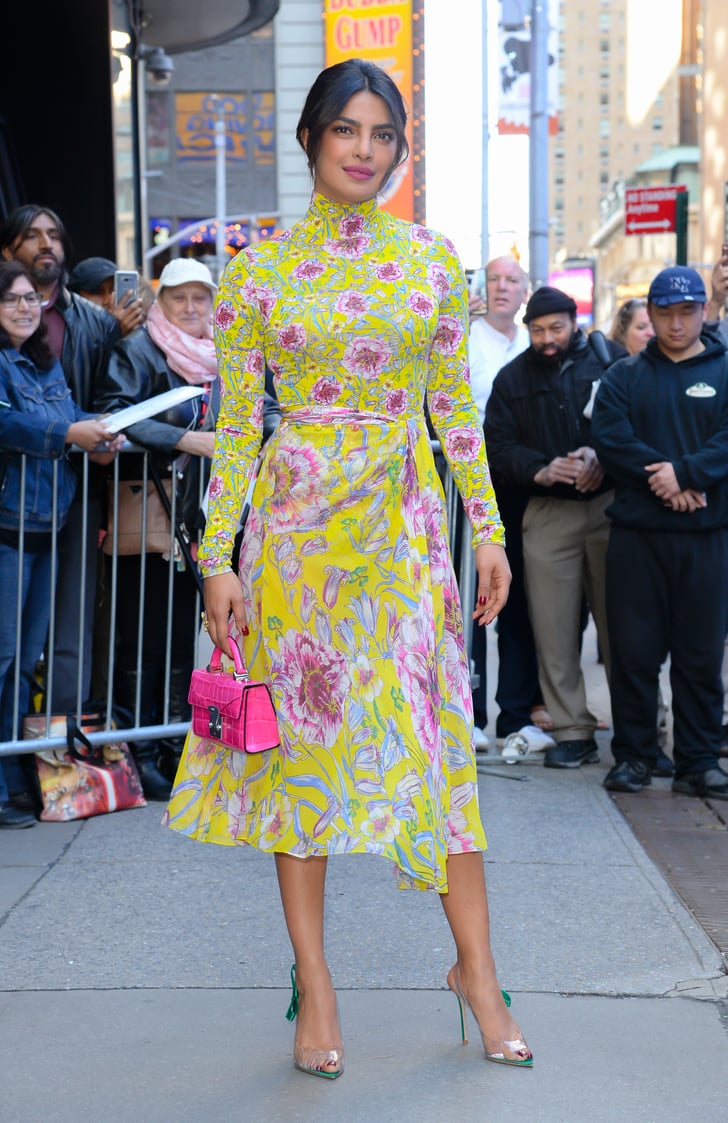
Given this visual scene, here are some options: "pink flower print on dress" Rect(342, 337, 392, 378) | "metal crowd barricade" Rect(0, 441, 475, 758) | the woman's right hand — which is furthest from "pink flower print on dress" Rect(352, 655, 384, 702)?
"metal crowd barricade" Rect(0, 441, 475, 758)

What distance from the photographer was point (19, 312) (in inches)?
222

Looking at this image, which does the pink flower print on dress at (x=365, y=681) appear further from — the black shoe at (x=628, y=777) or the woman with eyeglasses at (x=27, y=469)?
the black shoe at (x=628, y=777)

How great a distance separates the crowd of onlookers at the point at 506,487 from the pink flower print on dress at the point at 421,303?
2.43m

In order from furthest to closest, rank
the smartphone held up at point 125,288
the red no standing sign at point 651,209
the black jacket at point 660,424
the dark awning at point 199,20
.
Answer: the red no standing sign at point 651,209 < the dark awning at point 199,20 < the smartphone held up at point 125,288 < the black jacket at point 660,424

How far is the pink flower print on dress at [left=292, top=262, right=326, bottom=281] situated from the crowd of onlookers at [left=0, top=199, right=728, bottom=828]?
2.34 metres

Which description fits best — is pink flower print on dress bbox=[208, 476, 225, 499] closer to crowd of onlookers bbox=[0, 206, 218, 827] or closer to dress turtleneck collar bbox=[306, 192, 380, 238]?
dress turtleneck collar bbox=[306, 192, 380, 238]

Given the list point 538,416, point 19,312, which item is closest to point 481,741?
point 538,416

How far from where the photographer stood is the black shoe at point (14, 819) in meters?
5.61

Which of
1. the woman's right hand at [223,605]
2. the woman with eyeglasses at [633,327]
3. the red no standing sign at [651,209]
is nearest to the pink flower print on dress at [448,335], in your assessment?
the woman's right hand at [223,605]

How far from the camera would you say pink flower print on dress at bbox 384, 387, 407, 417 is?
3342mm

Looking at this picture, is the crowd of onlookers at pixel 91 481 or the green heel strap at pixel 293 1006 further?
the crowd of onlookers at pixel 91 481

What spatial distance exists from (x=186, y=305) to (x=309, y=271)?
9.77 feet

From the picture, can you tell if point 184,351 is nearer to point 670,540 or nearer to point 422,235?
point 670,540

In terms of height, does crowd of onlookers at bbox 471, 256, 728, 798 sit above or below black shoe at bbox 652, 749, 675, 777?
above
